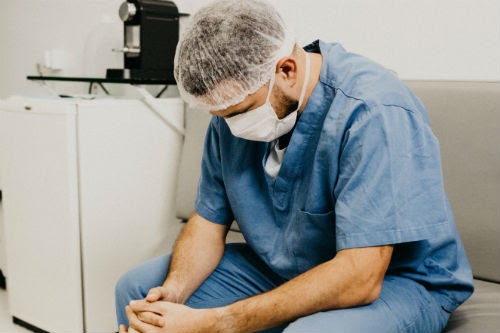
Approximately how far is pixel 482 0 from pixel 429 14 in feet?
0.46

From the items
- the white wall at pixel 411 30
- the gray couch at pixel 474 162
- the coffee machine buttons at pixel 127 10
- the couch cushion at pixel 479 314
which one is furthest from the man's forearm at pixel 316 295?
the coffee machine buttons at pixel 127 10

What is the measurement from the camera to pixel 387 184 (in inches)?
32.3

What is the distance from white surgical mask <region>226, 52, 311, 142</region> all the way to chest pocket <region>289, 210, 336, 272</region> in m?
0.17

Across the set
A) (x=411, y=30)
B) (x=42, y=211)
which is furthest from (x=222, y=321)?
(x=411, y=30)

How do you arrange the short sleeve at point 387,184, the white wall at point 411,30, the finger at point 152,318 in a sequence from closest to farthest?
the short sleeve at point 387,184, the finger at point 152,318, the white wall at point 411,30

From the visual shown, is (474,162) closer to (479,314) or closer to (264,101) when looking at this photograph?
(479,314)

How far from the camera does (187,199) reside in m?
1.70

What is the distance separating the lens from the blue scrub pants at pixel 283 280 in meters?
0.82

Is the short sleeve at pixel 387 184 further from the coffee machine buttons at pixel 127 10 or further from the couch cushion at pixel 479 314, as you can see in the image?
the coffee machine buttons at pixel 127 10

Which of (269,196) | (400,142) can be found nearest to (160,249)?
(269,196)

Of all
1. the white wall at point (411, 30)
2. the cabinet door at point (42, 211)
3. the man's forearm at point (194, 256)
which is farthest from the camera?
the cabinet door at point (42, 211)

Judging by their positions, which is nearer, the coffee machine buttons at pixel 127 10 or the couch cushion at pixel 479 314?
the couch cushion at pixel 479 314

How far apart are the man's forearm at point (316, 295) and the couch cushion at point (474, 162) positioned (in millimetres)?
494

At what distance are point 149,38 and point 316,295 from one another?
3.88 feet
